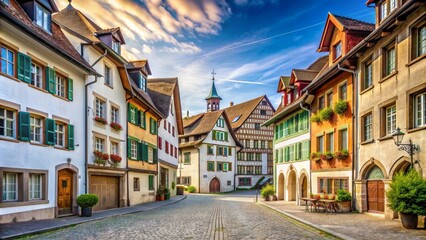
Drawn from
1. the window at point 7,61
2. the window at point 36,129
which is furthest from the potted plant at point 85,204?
the window at point 7,61

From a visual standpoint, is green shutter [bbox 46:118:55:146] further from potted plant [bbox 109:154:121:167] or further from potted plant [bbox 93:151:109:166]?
potted plant [bbox 109:154:121:167]

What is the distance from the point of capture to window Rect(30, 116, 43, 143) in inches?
622

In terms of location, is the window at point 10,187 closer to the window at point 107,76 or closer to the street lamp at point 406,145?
the window at point 107,76

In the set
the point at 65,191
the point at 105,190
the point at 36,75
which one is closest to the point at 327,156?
the point at 105,190

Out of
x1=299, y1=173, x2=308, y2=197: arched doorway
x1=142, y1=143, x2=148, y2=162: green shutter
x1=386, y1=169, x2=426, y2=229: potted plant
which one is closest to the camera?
x1=386, y1=169, x2=426, y2=229: potted plant

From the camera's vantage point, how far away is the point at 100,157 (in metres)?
21.1

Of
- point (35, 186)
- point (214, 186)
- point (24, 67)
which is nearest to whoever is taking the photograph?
point (24, 67)

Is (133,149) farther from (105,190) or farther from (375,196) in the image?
(375,196)

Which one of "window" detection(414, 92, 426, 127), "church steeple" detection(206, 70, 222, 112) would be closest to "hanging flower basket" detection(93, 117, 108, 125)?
"window" detection(414, 92, 426, 127)

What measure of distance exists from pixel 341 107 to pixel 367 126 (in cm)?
221

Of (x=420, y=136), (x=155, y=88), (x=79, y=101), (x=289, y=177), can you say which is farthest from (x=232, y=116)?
(x=420, y=136)

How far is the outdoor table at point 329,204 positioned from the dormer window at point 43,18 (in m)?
15.8

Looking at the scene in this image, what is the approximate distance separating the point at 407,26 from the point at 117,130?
16791 mm

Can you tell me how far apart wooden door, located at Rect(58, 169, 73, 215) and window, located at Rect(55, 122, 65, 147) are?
1279mm
